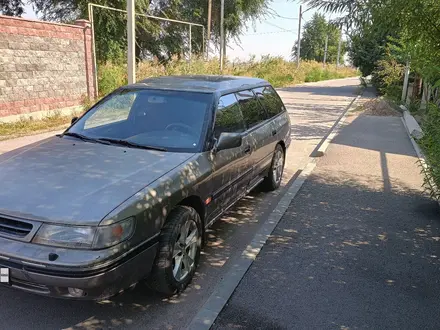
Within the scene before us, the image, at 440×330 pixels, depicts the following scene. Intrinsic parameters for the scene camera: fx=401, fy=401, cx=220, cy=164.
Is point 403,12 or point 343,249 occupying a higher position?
point 403,12

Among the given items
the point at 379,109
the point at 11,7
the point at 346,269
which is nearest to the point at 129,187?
the point at 346,269

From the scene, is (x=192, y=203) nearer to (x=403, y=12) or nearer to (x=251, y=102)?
(x=251, y=102)

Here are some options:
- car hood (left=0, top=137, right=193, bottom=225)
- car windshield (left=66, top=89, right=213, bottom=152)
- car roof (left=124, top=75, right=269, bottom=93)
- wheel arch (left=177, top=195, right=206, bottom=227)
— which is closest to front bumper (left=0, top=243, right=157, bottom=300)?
car hood (left=0, top=137, right=193, bottom=225)

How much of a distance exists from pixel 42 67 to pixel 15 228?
924cm

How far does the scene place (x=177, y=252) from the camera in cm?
320

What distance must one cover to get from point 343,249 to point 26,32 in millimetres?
9427

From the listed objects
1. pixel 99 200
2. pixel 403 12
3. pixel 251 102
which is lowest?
pixel 99 200

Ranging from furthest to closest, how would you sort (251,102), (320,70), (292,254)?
(320,70) → (251,102) → (292,254)

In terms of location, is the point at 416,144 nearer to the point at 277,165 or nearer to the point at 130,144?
the point at 277,165

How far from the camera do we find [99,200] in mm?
2713

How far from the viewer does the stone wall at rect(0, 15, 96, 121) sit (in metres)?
9.68

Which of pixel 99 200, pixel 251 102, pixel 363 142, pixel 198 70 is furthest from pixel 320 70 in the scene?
pixel 99 200

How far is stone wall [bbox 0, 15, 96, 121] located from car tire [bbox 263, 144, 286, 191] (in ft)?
23.4

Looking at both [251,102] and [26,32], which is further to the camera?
[26,32]
